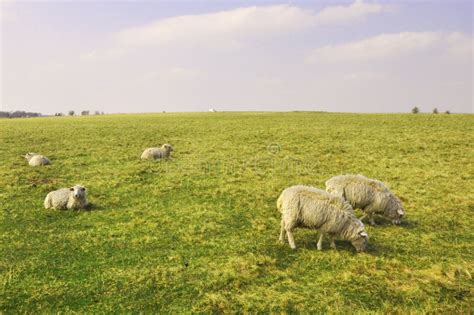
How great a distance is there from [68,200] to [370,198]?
11650 mm

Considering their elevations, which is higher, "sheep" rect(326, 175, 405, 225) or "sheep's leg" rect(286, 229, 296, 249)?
"sheep" rect(326, 175, 405, 225)

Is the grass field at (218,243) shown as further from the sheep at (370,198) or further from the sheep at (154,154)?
the sheep at (154,154)

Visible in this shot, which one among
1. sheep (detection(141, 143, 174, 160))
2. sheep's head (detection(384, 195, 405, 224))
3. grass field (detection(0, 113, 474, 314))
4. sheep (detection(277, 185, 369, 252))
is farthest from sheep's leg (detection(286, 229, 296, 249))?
sheep (detection(141, 143, 174, 160))

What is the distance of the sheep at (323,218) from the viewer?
11133 mm

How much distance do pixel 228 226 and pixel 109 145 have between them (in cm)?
2189

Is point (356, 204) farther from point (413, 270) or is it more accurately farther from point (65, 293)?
→ point (65, 293)

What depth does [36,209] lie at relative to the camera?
50.6 ft

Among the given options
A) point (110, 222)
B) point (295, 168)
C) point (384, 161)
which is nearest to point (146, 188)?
point (110, 222)

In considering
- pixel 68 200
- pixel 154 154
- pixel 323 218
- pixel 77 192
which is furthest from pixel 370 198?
pixel 154 154

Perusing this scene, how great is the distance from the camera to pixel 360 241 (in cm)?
1119

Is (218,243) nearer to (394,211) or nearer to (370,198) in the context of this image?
(370,198)

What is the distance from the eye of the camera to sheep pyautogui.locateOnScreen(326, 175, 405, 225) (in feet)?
44.3

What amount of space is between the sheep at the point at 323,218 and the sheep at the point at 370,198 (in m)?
2.32

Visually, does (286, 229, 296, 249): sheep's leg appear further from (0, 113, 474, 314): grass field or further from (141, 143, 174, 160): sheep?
(141, 143, 174, 160): sheep
